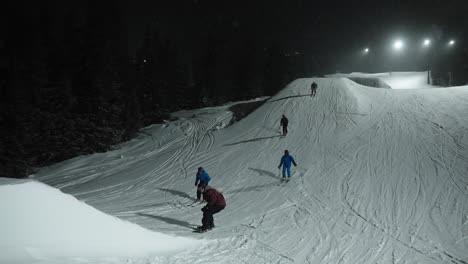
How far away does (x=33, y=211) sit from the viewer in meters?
5.73

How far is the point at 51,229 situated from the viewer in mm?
5824

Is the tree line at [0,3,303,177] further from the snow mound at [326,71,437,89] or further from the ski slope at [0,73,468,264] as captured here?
the snow mound at [326,71,437,89]

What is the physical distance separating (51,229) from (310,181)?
14.1 meters

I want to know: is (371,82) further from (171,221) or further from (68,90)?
(171,221)

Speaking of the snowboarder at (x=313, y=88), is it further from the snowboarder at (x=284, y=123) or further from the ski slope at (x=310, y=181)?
the snowboarder at (x=284, y=123)

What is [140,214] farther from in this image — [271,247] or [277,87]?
[277,87]

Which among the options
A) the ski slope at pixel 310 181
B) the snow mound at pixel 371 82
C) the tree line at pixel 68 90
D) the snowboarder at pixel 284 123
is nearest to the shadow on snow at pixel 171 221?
the ski slope at pixel 310 181

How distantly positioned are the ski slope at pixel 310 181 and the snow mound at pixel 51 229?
0.55 feet

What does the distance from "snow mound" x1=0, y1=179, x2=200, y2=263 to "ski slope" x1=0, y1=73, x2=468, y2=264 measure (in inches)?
6.6

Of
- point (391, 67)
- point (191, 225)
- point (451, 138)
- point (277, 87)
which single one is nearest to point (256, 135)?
point (451, 138)

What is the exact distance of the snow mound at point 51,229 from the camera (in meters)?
5.31

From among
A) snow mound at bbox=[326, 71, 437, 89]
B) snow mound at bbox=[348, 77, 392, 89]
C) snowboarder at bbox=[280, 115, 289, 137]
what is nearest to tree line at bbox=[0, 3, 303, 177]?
snowboarder at bbox=[280, 115, 289, 137]

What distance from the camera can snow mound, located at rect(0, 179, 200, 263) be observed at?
5.31m

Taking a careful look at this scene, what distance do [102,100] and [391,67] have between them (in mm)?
72816
